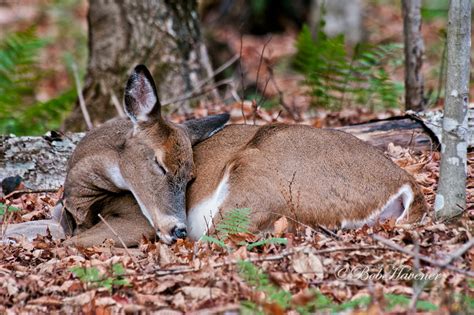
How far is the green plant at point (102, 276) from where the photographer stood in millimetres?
4652

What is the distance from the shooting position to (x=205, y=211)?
6.26 meters

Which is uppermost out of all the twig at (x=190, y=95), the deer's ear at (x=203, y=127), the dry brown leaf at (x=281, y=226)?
the deer's ear at (x=203, y=127)

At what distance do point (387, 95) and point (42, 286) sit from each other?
6.26 meters

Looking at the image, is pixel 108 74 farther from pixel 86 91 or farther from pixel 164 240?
pixel 164 240

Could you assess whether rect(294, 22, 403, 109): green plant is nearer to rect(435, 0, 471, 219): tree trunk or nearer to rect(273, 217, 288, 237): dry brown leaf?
rect(273, 217, 288, 237): dry brown leaf

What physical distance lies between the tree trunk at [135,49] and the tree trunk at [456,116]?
4.65 m

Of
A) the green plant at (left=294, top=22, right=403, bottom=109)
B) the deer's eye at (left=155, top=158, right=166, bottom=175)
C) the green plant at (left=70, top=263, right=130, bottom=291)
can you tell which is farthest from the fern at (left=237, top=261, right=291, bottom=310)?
the green plant at (left=294, top=22, right=403, bottom=109)

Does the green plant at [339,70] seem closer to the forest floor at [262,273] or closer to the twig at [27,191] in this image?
the twig at [27,191]

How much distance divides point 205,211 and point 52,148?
6.86 ft

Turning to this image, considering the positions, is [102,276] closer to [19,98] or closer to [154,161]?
[154,161]

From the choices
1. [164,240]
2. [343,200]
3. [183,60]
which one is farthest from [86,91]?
[343,200]

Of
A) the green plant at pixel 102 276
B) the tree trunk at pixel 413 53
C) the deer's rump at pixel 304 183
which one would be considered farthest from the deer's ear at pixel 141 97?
the tree trunk at pixel 413 53

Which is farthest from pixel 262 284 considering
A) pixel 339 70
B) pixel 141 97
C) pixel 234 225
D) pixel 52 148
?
pixel 339 70

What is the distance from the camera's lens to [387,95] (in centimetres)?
1005
